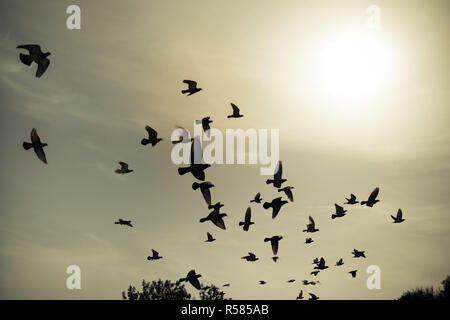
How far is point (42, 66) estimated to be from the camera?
28.2 metres

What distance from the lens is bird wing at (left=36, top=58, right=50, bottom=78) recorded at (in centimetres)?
2791

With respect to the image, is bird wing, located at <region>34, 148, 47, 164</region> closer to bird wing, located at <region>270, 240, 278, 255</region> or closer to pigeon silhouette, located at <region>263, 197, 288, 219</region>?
pigeon silhouette, located at <region>263, 197, 288, 219</region>

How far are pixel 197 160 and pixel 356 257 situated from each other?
18.7m

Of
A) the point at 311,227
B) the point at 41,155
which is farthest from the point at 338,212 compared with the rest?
the point at 41,155

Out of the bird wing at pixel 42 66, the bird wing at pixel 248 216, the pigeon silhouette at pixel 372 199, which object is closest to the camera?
the bird wing at pixel 42 66

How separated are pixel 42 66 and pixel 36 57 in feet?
1.73

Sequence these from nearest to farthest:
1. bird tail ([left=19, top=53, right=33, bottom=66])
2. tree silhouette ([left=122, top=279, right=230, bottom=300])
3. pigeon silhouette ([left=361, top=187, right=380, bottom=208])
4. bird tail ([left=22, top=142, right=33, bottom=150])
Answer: bird tail ([left=19, top=53, right=33, bottom=66]), bird tail ([left=22, top=142, right=33, bottom=150]), pigeon silhouette ([left=361, top=187, right=380, bottom=208]), tree silhouette ([left=122, top=279, right=230, bottom=300])

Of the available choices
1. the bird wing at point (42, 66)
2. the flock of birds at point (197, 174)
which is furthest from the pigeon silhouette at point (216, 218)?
the bird wing at point (42, 66)

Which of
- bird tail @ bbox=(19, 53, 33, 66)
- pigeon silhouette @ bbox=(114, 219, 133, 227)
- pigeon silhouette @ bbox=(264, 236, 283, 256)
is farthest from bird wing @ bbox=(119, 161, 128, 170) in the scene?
pigeon silhouette @ bbox=(264, 236, 283, 256)

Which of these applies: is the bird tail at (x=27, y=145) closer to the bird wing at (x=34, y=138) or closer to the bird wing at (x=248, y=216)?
the bird wing at (x=34, y=138)

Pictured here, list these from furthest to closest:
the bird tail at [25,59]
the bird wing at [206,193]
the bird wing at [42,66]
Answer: the bird wing at [206,193] < the bird tail at [25,59] < the bird wing at [42,66]

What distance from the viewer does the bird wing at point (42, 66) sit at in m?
27.9

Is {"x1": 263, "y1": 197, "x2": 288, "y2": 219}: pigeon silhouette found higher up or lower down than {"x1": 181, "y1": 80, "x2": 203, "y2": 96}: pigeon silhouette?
lower down
